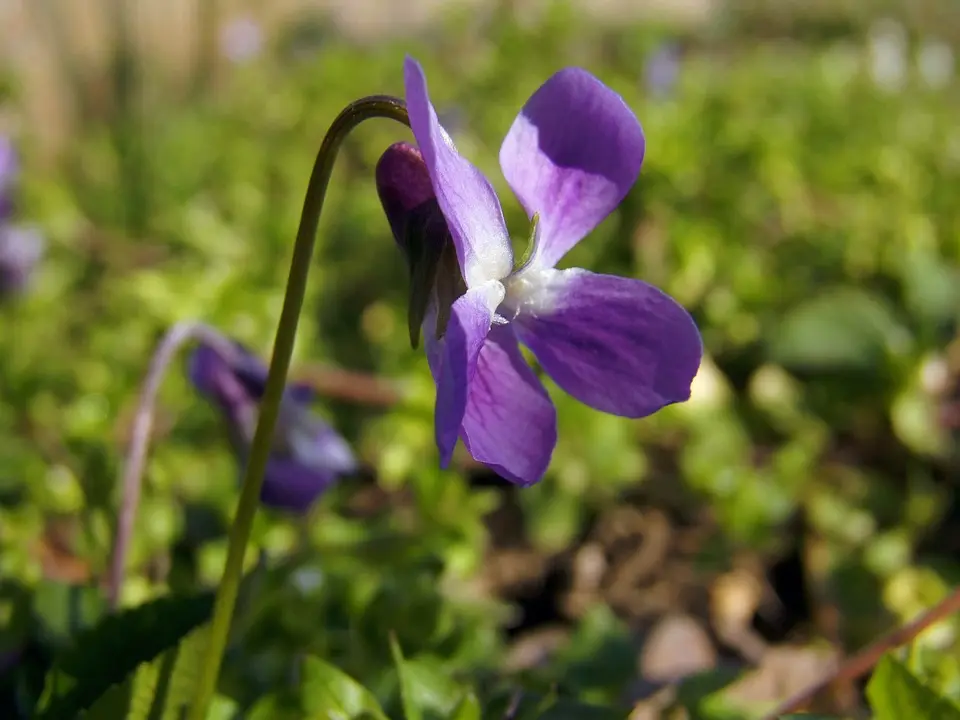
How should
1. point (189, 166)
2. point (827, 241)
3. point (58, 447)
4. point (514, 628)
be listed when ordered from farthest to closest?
point (189, 166) → point (827, 241) → point (58, 447) → point (514, 628)

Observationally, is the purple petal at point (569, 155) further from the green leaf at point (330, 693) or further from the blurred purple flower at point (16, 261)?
the blurred purple flower at point (16, 261)

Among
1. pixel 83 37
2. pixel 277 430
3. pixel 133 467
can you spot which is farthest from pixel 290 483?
pixel 83 37

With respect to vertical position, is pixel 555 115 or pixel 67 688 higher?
pixel 555 115

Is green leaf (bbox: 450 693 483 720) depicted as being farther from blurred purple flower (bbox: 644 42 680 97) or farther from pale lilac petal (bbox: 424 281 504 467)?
blurred purple flower (bbox: 644 42 680 97)

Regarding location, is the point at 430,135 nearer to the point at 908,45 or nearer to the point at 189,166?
the point at 189,166

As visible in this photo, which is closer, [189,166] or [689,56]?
[189,166]

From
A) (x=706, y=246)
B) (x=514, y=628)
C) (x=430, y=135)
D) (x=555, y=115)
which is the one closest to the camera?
(x=430, y=135)

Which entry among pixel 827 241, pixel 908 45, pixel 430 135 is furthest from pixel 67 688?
pixel 908 45

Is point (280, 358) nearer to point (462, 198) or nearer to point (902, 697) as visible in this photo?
point (462, 198)
